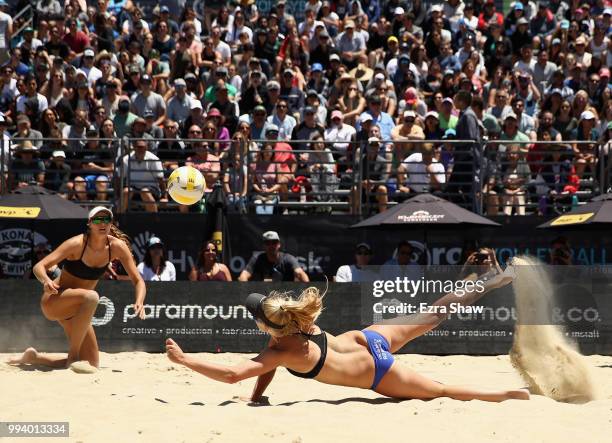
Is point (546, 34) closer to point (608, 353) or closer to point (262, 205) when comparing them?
point (262, 205)

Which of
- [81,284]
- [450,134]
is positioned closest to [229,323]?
[81,284]

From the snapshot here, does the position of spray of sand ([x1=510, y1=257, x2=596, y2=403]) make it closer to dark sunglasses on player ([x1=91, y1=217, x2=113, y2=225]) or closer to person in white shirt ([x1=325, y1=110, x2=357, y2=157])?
dark sunglasses on player ([x1=91, y1=217, x2=113, y2=225])

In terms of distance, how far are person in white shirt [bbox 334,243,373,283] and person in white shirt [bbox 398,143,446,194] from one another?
54.8 inches

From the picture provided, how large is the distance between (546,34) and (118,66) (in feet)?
24.7

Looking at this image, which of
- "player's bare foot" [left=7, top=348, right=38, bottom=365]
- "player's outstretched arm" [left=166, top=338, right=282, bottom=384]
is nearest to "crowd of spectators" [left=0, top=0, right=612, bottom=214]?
"player's bare foot" [left=7, top=348, right=38, bottom=365]

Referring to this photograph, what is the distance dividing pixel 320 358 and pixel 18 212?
277 inches

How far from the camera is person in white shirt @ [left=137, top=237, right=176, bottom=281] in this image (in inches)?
492

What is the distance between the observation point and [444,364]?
10484 millimetres

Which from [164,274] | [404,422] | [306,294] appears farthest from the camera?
[164,274]

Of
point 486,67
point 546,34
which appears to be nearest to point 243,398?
point 486,67

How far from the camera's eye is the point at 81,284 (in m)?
9.28

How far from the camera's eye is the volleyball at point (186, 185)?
11156 mm

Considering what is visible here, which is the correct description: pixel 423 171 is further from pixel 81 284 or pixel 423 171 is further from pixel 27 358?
pixel 27 358

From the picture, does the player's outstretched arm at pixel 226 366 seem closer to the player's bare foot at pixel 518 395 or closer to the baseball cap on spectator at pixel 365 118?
the player's bare foot at pixel 518 395
